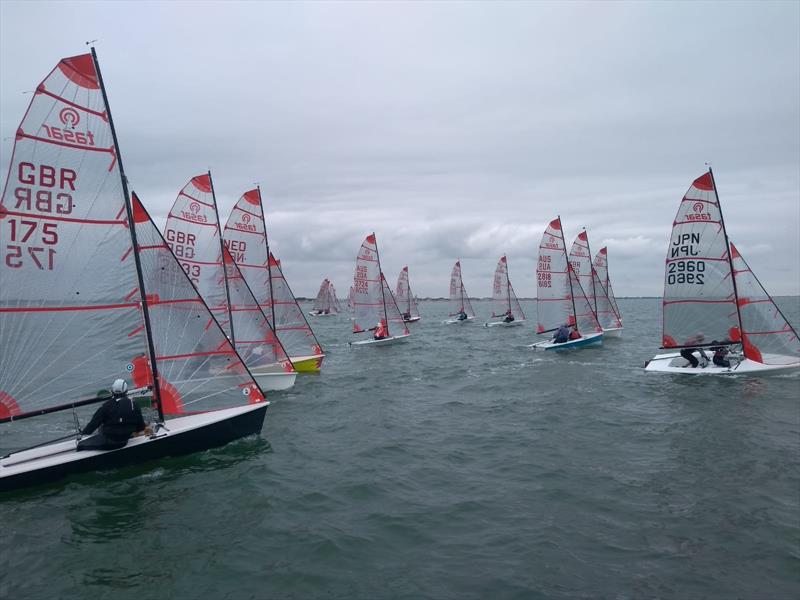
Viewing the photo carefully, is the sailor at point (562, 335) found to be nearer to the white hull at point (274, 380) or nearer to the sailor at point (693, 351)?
the sailor at point (693, 351)

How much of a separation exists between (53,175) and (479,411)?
11.6 meters

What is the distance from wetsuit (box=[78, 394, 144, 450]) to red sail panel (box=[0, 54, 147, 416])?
1.04 meters

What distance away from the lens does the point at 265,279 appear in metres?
21.7

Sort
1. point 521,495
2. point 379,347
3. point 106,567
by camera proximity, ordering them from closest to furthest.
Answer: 1. point 106,567
2. point 521,495
3. point 379,347

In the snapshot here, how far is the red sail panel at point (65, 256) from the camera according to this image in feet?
28.5

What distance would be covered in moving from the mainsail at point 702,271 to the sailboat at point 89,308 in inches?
681

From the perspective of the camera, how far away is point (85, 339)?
974cm

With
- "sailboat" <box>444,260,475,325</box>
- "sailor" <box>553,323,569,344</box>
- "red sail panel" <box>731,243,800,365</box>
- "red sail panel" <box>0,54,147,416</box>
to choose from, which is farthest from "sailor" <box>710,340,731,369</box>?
"sailboat" <box>444,260,475,325</box>

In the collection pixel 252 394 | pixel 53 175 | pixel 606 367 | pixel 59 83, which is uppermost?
pixel 59 83

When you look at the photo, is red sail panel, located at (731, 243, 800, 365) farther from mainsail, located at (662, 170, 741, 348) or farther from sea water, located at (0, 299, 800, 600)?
sea water, located at (0, 299, 800, 600)

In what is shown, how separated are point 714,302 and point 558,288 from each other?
10964 millimetres

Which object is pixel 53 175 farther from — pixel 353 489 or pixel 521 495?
pixel 521 495

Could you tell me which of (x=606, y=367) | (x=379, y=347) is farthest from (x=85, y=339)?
(x=379, y=347)

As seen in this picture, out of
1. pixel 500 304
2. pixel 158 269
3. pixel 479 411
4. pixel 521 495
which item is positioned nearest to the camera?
pixel 521 495
